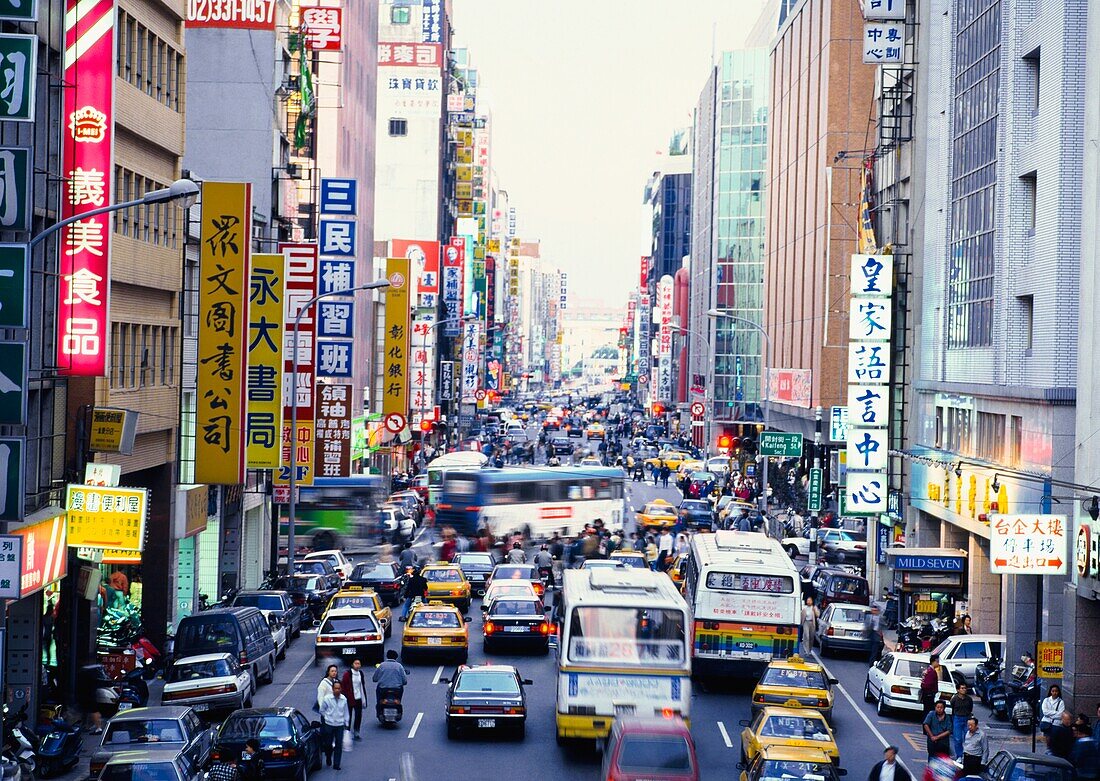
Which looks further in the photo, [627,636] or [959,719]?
[959,719]

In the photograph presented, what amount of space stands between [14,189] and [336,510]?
1557 inches

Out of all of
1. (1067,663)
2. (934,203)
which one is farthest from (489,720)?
(934,203)

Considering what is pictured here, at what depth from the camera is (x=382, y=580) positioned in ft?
153

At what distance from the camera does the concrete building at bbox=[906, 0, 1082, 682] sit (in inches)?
1332

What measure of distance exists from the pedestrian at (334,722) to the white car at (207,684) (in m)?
3.73

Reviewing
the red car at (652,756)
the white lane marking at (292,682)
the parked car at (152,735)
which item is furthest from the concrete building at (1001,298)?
the parked car at (152,735)

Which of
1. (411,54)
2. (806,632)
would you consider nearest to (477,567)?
(806,632)

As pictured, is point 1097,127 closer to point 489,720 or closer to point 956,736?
point 956,736

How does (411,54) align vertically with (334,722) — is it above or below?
above

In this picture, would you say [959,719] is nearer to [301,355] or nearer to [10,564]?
[10,564]

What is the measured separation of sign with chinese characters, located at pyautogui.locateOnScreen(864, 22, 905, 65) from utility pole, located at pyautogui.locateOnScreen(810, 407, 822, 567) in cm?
1778

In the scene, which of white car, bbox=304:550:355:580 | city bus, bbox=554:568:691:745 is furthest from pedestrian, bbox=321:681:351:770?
white car, bbox=304:550:355:580

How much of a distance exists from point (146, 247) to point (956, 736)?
812 inches

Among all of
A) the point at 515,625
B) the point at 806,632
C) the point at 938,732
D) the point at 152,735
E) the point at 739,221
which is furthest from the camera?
the point at 739,221
